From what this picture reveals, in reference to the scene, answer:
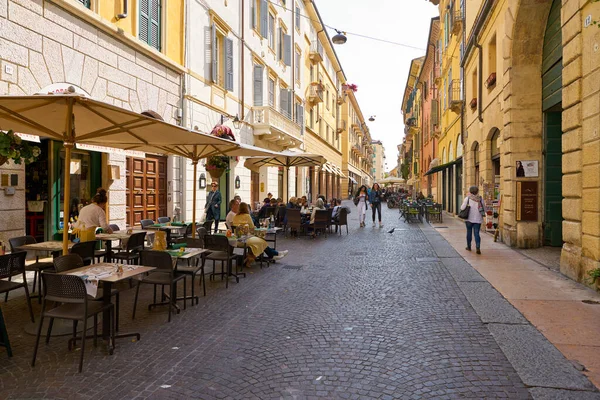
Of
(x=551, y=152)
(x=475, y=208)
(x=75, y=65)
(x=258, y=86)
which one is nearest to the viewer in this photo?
(x=75, y=65)

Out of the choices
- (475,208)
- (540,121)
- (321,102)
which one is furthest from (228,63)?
(321,102)

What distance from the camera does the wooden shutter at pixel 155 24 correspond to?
39.7ft

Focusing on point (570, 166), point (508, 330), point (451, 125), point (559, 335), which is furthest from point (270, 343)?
point (451, 125)

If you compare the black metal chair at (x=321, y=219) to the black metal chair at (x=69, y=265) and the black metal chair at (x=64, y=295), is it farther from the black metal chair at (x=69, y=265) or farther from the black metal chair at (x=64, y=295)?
the black metal chair at (x=64, y=295)

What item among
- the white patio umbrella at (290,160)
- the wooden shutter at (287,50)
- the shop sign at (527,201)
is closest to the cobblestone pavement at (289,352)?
the shop sign at (527,201)

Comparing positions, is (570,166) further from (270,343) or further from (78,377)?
(78,377)

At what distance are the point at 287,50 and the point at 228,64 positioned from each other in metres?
9.27

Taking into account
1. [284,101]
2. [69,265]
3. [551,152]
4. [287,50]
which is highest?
[287,50]

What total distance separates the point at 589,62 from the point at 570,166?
1.65 metres

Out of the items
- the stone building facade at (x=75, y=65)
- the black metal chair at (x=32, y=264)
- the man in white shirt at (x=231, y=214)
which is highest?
the stone building facade at (x=75, y=65)

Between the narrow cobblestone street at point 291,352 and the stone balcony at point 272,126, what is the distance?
13513mm

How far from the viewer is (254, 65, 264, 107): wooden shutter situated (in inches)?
786

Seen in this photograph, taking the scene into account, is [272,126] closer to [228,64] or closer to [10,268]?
[228,64]

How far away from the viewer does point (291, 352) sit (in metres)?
4.18
